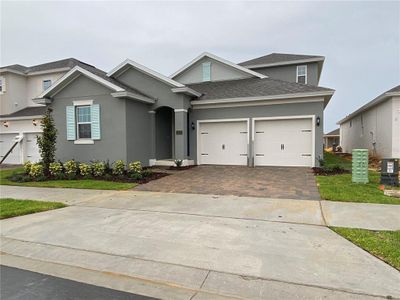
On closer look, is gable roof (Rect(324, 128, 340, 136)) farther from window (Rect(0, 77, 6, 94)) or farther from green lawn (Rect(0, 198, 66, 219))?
green lawn (Rect(0, 198, 66, 219))

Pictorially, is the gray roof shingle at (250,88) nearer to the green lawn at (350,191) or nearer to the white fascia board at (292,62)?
the white fascia board at (292,62)

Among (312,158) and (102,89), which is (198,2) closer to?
(102,89)

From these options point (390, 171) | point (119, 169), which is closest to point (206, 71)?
point (119, 169)

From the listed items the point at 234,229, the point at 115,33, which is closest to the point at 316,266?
the point at 234,229

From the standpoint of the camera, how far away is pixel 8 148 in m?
19.0

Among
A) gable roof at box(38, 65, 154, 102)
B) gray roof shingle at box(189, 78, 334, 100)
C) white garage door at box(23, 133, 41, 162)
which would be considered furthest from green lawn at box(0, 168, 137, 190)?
white garage door at box(23, 133, 41, 162)

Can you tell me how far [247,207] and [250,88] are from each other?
375 inches

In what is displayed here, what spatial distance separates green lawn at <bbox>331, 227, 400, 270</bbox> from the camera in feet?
11.8

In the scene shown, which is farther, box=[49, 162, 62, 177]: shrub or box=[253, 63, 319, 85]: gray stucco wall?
box=[253, 63, 319, 85]: gray stucco wall

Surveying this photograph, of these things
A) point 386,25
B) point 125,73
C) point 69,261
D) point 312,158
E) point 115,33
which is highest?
point 115,33

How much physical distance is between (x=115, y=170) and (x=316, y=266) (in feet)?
31.6

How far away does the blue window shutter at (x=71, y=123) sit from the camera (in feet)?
43.4

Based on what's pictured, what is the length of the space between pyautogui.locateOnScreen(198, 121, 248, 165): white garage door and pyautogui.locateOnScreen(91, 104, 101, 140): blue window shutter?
5.23 m

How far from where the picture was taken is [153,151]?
14320 millimetres
